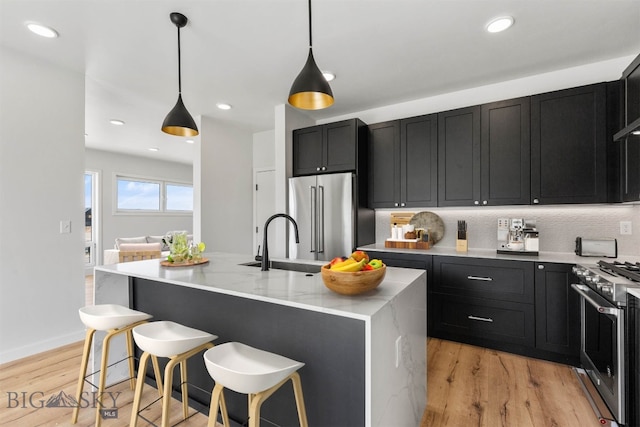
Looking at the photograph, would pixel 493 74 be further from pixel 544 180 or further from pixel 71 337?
pixel 71 337

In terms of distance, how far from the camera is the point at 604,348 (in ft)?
6.23

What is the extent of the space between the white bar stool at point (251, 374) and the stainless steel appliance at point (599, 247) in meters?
2.80

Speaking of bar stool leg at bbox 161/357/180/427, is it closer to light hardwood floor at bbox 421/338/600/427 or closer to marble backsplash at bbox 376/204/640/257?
light hardwood floor at bbox 421/338/600/427

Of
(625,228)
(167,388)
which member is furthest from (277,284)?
(625,228)

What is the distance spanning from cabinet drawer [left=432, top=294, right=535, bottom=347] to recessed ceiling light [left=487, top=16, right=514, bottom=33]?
2250mm

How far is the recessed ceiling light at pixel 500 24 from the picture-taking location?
7.24 feet

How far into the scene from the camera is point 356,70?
3.00m

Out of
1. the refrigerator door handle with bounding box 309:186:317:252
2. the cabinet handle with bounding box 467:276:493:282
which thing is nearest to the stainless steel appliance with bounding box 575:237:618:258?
the cabinet handle with bounding box 467:276:493:282

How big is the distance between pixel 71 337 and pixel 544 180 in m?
4.72

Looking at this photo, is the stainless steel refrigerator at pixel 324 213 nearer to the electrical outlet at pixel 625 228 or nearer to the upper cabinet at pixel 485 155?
the upper cabinet at pixel 485 155

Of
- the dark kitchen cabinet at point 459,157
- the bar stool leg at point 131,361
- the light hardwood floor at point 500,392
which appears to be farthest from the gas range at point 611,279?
the bar stool leg at point 131,361

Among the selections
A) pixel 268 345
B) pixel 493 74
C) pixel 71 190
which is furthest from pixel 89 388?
pixel 493 74

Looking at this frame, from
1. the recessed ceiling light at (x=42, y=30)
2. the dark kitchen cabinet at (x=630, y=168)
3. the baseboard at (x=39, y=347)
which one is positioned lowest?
the baseboard at (x=39, y=347)

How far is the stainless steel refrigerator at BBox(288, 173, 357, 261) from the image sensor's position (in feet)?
11.5
